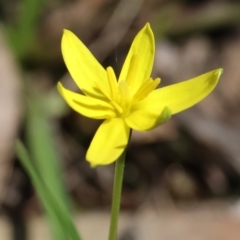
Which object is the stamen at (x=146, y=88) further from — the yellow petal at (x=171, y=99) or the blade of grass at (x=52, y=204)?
the blade of grass at (x=52, y=204)

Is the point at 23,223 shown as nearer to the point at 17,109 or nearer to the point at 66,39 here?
the point at 17,109

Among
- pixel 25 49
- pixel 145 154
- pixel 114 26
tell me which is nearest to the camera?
pixel 145 154

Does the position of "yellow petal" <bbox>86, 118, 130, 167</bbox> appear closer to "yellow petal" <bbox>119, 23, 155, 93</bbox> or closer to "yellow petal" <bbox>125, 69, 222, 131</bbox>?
"yellow petal" <bbox>125, 69, 222, 131</bbox>

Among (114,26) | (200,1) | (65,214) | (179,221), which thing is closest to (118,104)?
(65,214)

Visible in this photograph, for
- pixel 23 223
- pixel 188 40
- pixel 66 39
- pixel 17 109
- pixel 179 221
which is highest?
pixel 188 40

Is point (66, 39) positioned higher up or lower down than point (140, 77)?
higher up

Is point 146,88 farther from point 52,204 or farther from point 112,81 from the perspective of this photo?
Answer: point 52,204
